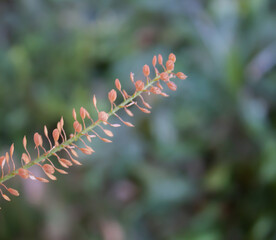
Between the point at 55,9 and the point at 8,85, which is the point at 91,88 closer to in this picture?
the point at 8,85

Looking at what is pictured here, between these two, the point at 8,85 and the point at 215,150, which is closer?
the point at 215,150

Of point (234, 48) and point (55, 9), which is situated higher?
point (55, 9)

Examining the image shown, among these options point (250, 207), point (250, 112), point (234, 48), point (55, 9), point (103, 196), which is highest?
point (55, 9)

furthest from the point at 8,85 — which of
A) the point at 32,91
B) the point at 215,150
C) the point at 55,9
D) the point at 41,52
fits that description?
the point at 215,150

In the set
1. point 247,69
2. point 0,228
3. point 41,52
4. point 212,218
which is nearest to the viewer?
point 0,228

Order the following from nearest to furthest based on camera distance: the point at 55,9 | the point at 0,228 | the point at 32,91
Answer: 1. the point at 0,228
2. the point at 32,91
3. the point at 55,9

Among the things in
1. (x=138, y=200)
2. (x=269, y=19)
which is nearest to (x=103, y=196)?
(x=138, y=200)

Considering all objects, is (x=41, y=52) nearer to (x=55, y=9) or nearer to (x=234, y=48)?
(x=55, y=9)
